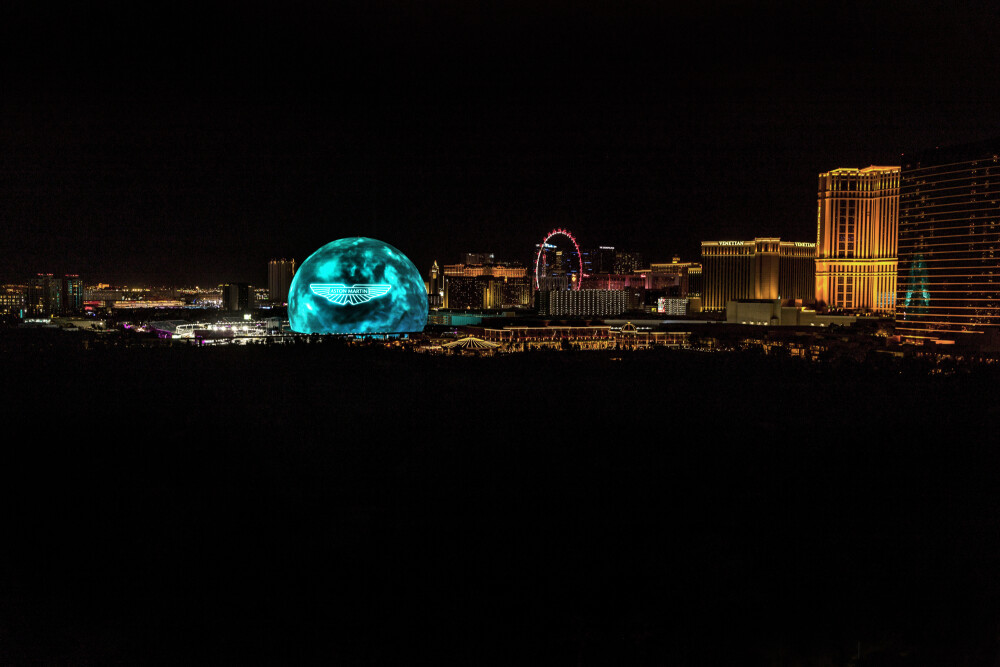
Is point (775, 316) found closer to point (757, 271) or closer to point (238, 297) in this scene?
point (757, 271)

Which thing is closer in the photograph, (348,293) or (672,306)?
(348,293)

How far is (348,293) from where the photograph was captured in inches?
1972

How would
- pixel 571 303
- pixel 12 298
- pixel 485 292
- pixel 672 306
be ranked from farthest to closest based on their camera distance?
pixel 485 292 → pixel 672 306 → pixel 571 303 → pixel 12 298

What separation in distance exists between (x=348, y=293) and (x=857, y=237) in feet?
352

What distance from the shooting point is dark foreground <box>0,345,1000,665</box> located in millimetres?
10641

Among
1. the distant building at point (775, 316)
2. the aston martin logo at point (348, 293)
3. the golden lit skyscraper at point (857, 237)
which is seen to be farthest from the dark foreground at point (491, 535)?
the golden lit skyscraper at point (857, 237)

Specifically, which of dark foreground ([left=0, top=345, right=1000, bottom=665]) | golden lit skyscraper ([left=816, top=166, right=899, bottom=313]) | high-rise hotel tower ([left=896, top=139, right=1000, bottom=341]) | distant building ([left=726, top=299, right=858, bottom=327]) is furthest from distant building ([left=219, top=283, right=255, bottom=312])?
golden lit skyscraper ([left=816, top=166, right=899, bottom=313])

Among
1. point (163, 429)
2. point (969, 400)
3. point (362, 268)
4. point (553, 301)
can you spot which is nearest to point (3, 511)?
point (163, 429)

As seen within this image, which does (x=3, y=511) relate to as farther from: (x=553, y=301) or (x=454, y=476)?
(x=553, y=301)

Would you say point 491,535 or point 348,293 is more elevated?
point 348,293

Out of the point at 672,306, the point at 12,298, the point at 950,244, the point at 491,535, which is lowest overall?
the point at 491,535

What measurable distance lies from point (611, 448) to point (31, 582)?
42.5 feet

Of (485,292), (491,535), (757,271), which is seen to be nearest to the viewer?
(491,535)

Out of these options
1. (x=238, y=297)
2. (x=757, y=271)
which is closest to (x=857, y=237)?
(x=757, y=271)
